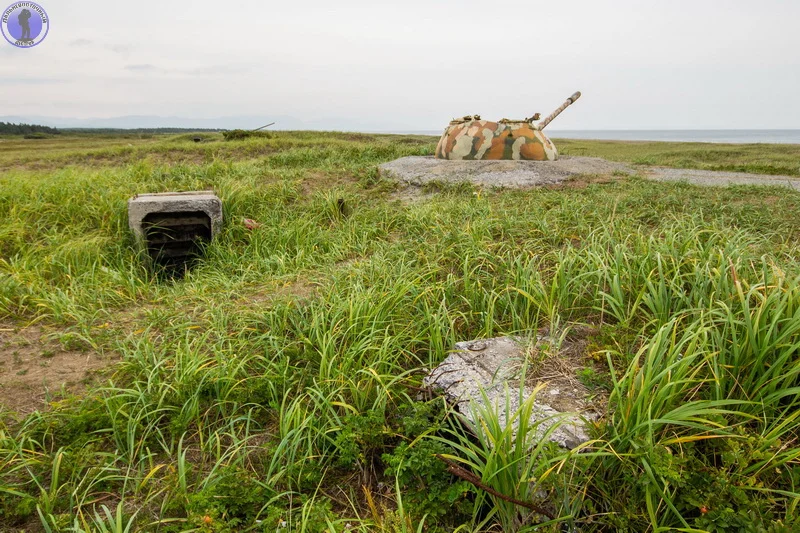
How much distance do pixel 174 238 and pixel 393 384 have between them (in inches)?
139

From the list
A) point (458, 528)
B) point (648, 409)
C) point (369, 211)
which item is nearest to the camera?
point (458, 528)

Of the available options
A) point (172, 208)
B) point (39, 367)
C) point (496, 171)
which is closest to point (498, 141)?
point (496, 171)

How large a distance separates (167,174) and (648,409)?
23.2 ft

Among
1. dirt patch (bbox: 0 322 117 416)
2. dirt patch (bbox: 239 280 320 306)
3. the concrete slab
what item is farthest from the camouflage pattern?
dirt patch (bbox: 0 322 117 416)

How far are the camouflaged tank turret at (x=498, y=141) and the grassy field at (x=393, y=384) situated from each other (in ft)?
11.8

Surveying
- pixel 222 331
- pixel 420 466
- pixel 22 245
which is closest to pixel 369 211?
pixel 222 331

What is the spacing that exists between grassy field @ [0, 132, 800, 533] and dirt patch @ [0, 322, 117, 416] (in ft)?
0.06

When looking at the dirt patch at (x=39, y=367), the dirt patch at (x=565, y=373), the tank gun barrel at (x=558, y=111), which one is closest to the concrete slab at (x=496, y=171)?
the tank gun barrel at (x=558, y=111)

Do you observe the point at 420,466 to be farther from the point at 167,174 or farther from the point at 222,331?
the point at 167,174

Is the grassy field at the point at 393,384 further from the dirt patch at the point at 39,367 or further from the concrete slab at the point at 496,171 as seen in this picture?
the concrete slab at the point at 496,171

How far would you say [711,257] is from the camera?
2.52m

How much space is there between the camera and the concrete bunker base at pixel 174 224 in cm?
467

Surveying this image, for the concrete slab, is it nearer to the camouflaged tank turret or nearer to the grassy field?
the camouflaged tank turret

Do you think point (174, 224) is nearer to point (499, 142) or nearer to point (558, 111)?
point (499, 142)
